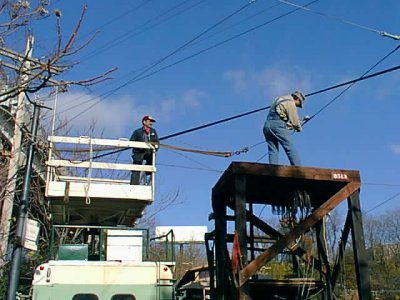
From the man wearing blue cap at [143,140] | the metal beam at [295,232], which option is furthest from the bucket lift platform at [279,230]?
the man wearing blue cap at [143,140]

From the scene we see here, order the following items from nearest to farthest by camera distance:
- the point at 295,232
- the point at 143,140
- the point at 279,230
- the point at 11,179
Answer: the point at 295,232 < the point at 279,230 < the point at 143,140 < the point at 11,179

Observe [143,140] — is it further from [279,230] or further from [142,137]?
[279,230]

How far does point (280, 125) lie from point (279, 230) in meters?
2.01

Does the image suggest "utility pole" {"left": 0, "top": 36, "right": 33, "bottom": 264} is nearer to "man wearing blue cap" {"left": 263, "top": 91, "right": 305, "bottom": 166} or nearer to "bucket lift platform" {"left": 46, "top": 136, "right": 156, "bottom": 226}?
"bucket lift platform" {"left": 46, "top": 136, "right": 156, "bottom": 226}

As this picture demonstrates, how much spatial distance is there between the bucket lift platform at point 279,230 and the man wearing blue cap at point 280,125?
801 millimetres

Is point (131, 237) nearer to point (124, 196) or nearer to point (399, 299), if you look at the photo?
point (124, 196)

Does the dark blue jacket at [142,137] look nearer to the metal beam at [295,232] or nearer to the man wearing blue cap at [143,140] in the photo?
the man wearing blue cap at [143,140]

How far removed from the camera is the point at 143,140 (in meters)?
11.9

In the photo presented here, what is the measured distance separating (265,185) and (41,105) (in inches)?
181

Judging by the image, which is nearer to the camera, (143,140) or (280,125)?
(280,125)

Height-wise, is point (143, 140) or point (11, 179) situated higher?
point (143, 140)

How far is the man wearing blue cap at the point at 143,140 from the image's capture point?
458 inches

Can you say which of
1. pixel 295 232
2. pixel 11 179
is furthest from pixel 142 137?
pixel 295 232

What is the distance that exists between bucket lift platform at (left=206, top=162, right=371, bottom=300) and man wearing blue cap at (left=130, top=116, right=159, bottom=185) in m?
2.70
